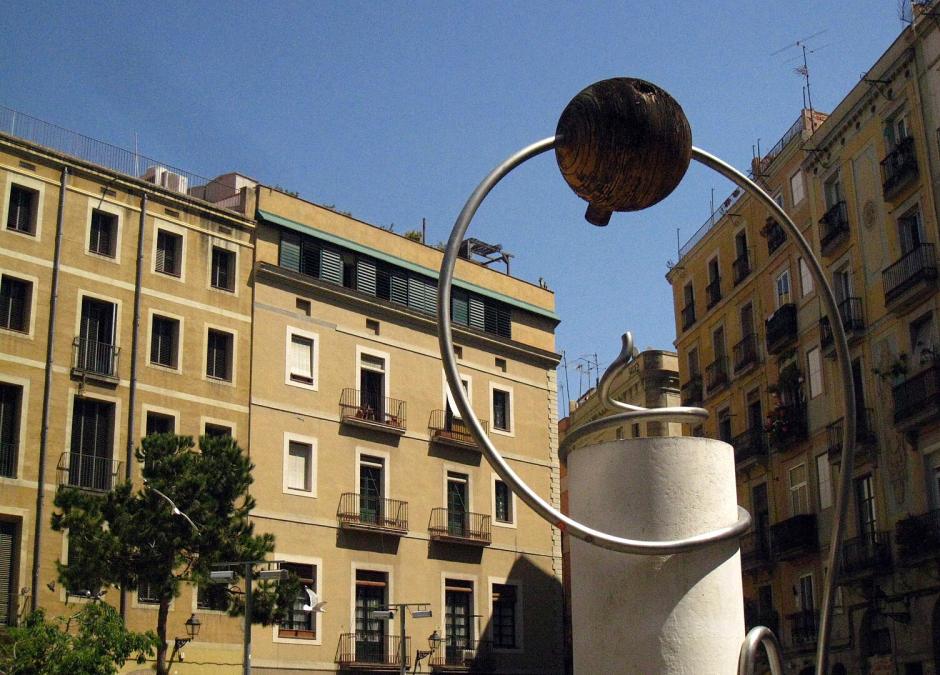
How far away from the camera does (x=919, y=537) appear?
30078 millimetres

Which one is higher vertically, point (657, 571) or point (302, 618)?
point (302, 618)

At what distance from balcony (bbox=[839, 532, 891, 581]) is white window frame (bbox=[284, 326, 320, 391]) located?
1495cm

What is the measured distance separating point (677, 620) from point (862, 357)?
90.6 feet

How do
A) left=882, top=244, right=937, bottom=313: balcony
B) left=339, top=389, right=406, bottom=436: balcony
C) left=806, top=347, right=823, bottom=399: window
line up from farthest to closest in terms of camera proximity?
1. left=806, top=347, right=823, bottom=399: window
2. left=339, top=389, right=406, bottom=436: balcony
3. left=882, top=244, right=937, bottom=313: balcony

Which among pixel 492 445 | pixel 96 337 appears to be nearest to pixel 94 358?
pixel 96 337

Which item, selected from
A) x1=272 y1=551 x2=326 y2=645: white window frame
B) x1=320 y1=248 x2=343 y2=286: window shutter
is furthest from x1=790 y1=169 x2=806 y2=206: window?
x1=272 y1=551 x2=326 y2=645: white window frame

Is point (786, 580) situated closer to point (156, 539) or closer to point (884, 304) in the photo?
point (884, 304)

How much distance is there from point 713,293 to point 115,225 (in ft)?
72.3

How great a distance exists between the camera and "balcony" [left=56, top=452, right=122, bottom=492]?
30.0 meters

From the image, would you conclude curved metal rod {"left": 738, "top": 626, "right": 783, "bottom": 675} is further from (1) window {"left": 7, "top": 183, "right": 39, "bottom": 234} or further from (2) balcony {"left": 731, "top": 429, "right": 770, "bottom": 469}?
(2) balcony {"left": 731, "top": 429, "right": 770, "bottom": 469}

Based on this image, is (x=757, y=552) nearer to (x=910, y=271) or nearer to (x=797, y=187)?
A: (x=910, y=271)

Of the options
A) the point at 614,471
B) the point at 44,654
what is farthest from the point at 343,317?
the point at 614,471

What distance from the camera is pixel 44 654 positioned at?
23.0 metres

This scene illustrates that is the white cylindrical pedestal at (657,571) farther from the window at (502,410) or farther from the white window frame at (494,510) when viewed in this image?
the window at (502,410)
